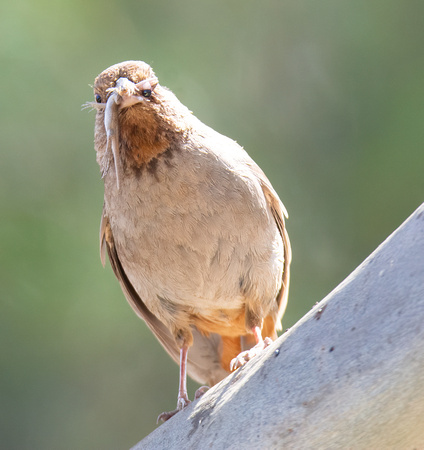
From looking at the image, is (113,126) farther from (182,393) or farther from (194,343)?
(194,343)

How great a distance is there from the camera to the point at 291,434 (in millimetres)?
2666

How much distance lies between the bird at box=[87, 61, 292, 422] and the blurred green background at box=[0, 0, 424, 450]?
4.10 metres

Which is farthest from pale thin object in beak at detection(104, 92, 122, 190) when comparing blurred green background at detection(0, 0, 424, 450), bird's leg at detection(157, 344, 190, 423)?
blurred green background at detection(0, 0, 424, 450)

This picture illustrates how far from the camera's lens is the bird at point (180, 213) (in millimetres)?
3824

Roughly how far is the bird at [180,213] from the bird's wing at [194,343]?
27cm

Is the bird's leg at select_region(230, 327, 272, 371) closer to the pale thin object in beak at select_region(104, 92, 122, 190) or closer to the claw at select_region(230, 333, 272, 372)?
the claw at select_region(230, 333, 272, 372)

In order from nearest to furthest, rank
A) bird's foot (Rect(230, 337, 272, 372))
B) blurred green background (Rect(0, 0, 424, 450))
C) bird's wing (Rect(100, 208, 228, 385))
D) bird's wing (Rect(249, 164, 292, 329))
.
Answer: bird's foot (Rect(230, 337, 272, 372)), bird's wing (Rect(249, 164, 292, 329)), bird's wing (Rect(100, 208, 228, 385)), blurred green background (Rect(0, 0, 424, 450))

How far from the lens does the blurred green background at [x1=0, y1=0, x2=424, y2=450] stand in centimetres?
838

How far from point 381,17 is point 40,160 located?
13.9 feet

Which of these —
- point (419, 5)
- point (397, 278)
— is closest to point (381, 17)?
point (419, 5)

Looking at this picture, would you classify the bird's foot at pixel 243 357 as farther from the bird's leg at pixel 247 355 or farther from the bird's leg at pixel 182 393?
the bird's leg at pixel 182 393

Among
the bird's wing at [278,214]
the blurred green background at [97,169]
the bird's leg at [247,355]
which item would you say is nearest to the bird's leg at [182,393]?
the bird's leg at [247,355]

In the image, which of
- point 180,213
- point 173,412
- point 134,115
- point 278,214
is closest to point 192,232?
point 180,213

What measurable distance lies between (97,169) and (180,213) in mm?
4819
